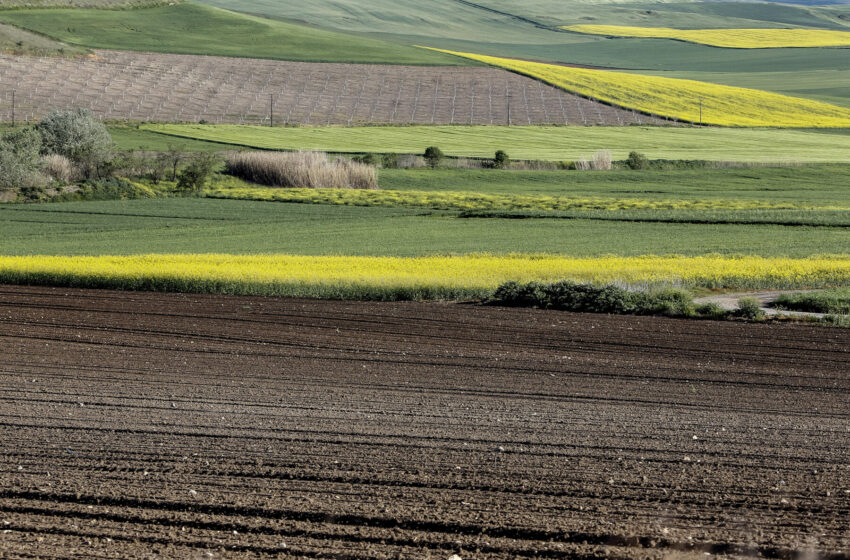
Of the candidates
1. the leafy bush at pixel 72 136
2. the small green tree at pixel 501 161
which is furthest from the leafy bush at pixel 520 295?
the small green tree at pixel 501 161

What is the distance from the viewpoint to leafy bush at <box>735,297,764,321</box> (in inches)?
918

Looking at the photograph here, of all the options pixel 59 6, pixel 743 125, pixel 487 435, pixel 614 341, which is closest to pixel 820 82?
pixel 743 125

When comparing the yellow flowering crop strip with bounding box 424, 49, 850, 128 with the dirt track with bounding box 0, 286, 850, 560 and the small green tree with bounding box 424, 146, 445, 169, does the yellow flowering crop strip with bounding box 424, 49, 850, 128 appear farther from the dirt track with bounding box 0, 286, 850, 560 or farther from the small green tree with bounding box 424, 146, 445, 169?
the dirt track with bounding box 0, 286, 850, 560

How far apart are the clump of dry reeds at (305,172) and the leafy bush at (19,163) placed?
11874 millimetres

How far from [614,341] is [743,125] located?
83462 mm

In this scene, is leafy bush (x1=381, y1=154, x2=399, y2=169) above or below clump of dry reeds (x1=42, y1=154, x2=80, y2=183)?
above

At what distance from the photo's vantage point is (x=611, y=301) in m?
24.1

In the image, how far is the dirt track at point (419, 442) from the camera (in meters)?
8.45

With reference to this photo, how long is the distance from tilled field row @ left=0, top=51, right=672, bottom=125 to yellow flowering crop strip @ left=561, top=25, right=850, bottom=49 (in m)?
77.6

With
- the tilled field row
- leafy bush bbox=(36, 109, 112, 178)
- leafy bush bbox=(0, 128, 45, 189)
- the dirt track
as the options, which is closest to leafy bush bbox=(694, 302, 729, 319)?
the dirt track

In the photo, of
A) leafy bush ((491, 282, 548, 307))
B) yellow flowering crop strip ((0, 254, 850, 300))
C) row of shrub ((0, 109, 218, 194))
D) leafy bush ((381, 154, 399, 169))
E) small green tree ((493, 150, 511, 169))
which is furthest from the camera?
small green tree ((493, 150, 511, 169))

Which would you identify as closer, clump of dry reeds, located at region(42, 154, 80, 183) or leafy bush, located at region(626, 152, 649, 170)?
clump of dry reeds, located at region(42, 154, 80, 183)

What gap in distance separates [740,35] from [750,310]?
6792 inches

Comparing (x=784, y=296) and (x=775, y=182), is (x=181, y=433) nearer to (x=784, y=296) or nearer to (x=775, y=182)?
(x=784, y=296)
